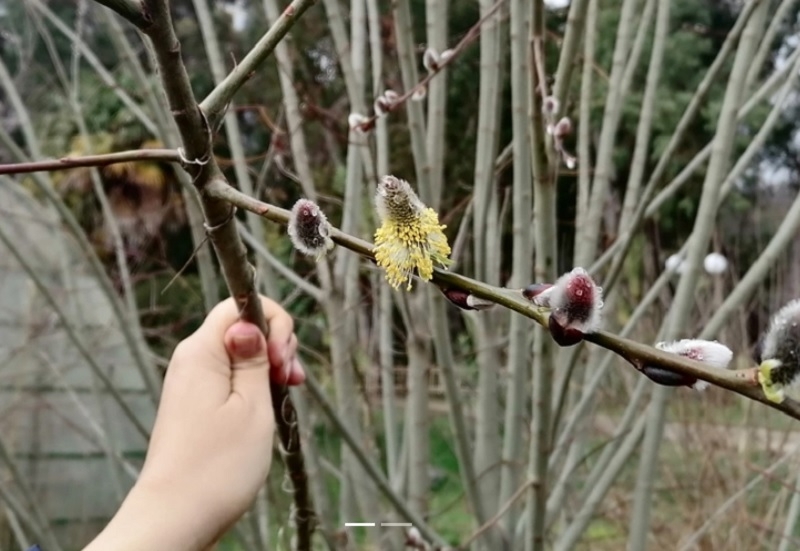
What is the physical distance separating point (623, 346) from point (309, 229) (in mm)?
148

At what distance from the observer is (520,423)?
1.05m

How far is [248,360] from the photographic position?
66 cm

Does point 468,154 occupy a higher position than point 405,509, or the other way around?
point 468,154

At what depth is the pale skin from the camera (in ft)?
1.73

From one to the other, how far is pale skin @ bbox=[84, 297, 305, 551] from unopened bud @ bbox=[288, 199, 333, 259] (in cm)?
24

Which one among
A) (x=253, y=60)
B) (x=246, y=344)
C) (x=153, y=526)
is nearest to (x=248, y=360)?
(x=246, y=344)

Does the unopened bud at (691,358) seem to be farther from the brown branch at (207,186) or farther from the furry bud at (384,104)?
the furry bud at (384,104)

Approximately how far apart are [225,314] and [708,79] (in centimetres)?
57

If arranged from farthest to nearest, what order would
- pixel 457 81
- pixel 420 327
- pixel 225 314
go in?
Answer: pixel 457 81
pixel 420 327
pixel 225 314

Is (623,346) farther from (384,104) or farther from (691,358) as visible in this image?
(384,104)

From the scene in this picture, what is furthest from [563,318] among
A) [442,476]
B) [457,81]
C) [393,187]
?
[457,81]

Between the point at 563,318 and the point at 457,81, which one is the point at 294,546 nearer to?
the point at 563,318

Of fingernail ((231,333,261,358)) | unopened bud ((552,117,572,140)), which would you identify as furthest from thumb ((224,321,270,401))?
unopened bud ((552,117,572,140))

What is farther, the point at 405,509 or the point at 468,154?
the point at 468,154
